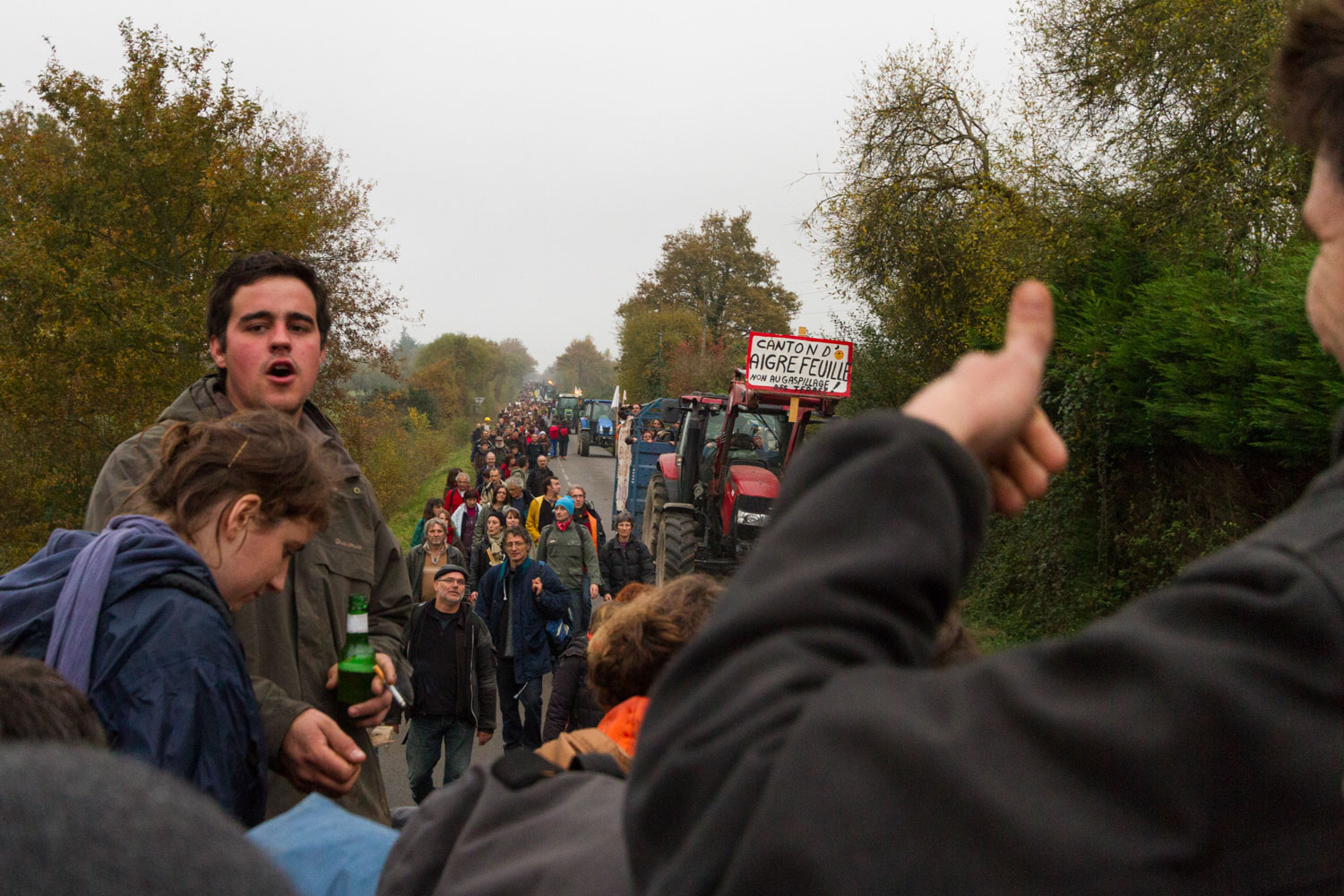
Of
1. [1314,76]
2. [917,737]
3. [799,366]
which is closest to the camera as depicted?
[917,737]

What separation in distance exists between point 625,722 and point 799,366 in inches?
382

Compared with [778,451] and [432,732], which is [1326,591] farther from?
[778,451]

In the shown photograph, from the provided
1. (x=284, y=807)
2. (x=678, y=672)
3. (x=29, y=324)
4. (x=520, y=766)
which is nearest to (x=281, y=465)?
(x=284, y=807)

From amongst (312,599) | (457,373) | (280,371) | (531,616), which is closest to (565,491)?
(531,616)

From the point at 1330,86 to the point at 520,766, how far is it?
109 cm

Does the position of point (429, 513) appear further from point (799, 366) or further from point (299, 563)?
point (299, 563)

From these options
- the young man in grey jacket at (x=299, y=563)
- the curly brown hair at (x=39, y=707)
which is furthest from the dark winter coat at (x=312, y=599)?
the curly brown hair at (x=39, y=707)

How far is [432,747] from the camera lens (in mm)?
7098

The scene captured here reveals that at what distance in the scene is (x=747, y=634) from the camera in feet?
2.31

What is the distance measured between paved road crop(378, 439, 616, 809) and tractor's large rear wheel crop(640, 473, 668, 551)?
3.33ft

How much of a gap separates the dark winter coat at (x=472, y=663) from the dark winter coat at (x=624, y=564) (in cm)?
408

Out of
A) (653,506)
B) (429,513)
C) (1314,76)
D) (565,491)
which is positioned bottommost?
(565,491)

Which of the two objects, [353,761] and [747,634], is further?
[353,761]

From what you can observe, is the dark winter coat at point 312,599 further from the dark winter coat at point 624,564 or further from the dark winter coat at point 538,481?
the dark winter coat at point 538,481
